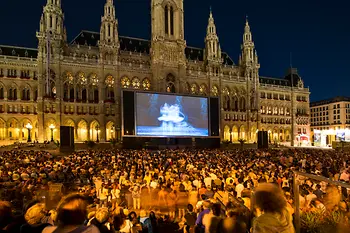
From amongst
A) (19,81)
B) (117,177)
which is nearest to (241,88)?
(19,81)

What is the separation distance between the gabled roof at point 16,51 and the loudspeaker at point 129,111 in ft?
105

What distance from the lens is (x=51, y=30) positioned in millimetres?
60281

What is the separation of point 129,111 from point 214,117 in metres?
17.5

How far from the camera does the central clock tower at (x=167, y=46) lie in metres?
68.2

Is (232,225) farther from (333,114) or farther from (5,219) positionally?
(333,114)

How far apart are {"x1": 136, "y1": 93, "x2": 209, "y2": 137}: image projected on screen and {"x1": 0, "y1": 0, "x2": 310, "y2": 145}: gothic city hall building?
5646 mm

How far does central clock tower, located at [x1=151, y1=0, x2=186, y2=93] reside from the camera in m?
68.2

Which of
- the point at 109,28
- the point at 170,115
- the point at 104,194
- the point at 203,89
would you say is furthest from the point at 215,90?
the point at 104,194

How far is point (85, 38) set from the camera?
7225 cm

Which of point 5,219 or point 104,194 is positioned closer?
point 5,219

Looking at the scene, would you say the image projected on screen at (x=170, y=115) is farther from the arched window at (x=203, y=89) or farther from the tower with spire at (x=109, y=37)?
the arched window at (x=203, y=89)

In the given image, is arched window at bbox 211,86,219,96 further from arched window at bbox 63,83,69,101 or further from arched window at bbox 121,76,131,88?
arched window at bbox 63,83,69,101

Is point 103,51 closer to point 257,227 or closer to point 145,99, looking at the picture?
point 145,99

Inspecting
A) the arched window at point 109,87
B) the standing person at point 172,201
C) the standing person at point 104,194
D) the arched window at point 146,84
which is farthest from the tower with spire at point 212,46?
the standing person at point 104,194
